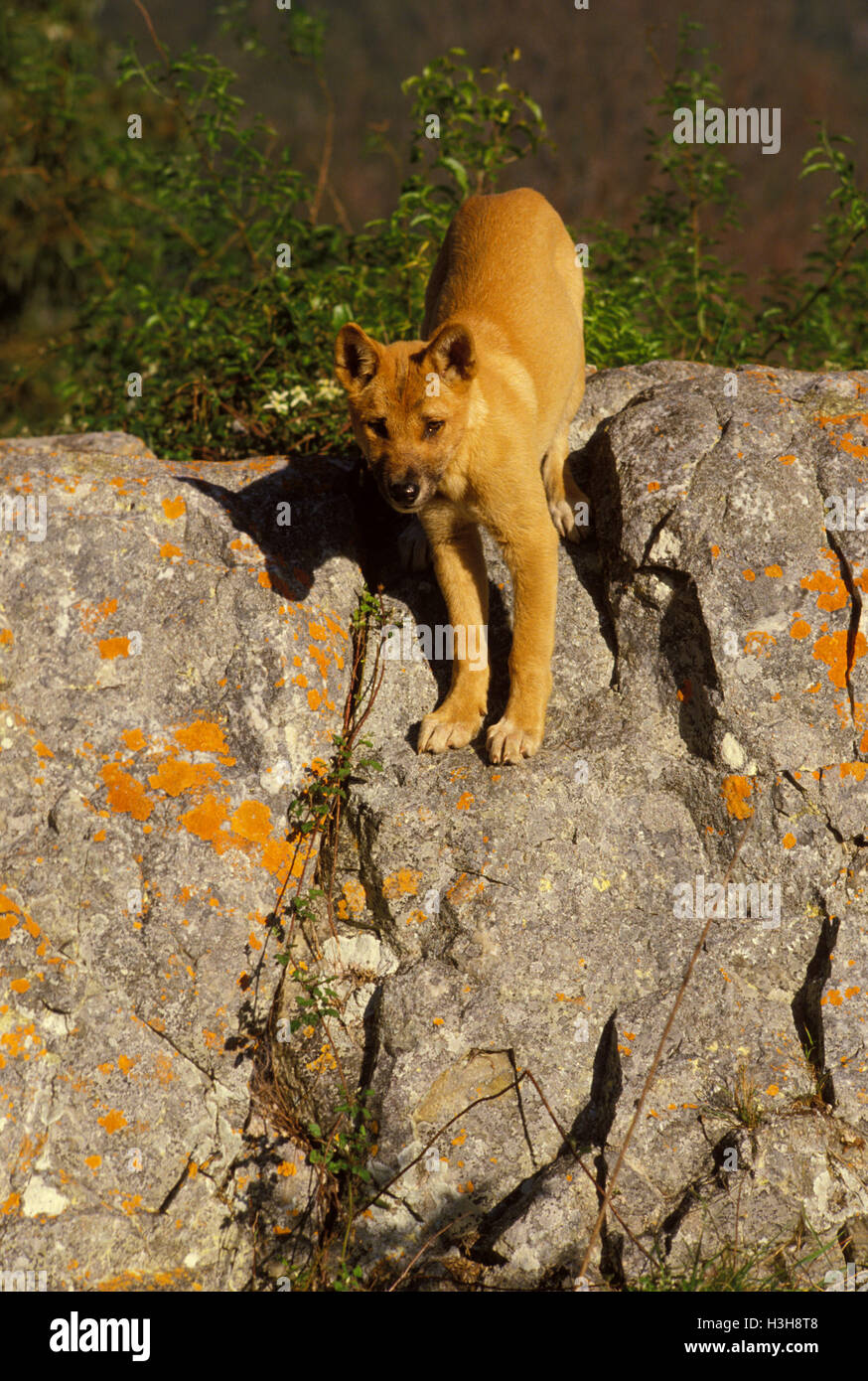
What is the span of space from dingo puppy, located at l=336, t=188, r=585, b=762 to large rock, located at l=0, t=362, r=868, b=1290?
25cm

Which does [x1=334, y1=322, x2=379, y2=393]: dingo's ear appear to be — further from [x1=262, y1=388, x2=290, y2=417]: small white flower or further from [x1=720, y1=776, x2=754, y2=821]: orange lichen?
[x1=720, y1=776, x2=754, y2=821]: orange lichen

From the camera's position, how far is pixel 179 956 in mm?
3773

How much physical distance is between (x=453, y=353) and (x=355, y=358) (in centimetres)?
39

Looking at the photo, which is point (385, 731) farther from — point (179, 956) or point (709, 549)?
point (709, 549)

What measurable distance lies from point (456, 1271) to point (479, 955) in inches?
40.0

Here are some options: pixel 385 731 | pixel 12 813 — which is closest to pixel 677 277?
pixel 385 731

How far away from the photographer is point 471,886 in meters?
3.97

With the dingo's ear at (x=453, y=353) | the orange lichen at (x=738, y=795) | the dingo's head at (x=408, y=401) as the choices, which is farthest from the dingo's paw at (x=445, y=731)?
the dingo's ear at (x=453, y=353)

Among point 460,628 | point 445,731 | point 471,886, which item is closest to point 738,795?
point 471,886

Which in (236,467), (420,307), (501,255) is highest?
(420,307)

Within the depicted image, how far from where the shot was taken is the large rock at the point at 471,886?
3.49 metres

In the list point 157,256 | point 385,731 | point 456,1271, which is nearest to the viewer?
point 456,1271

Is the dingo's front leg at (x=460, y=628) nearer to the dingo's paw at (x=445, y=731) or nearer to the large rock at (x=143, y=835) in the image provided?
the dingo's paw at (x=445, y=731)

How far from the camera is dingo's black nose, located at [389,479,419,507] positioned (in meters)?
3.95
